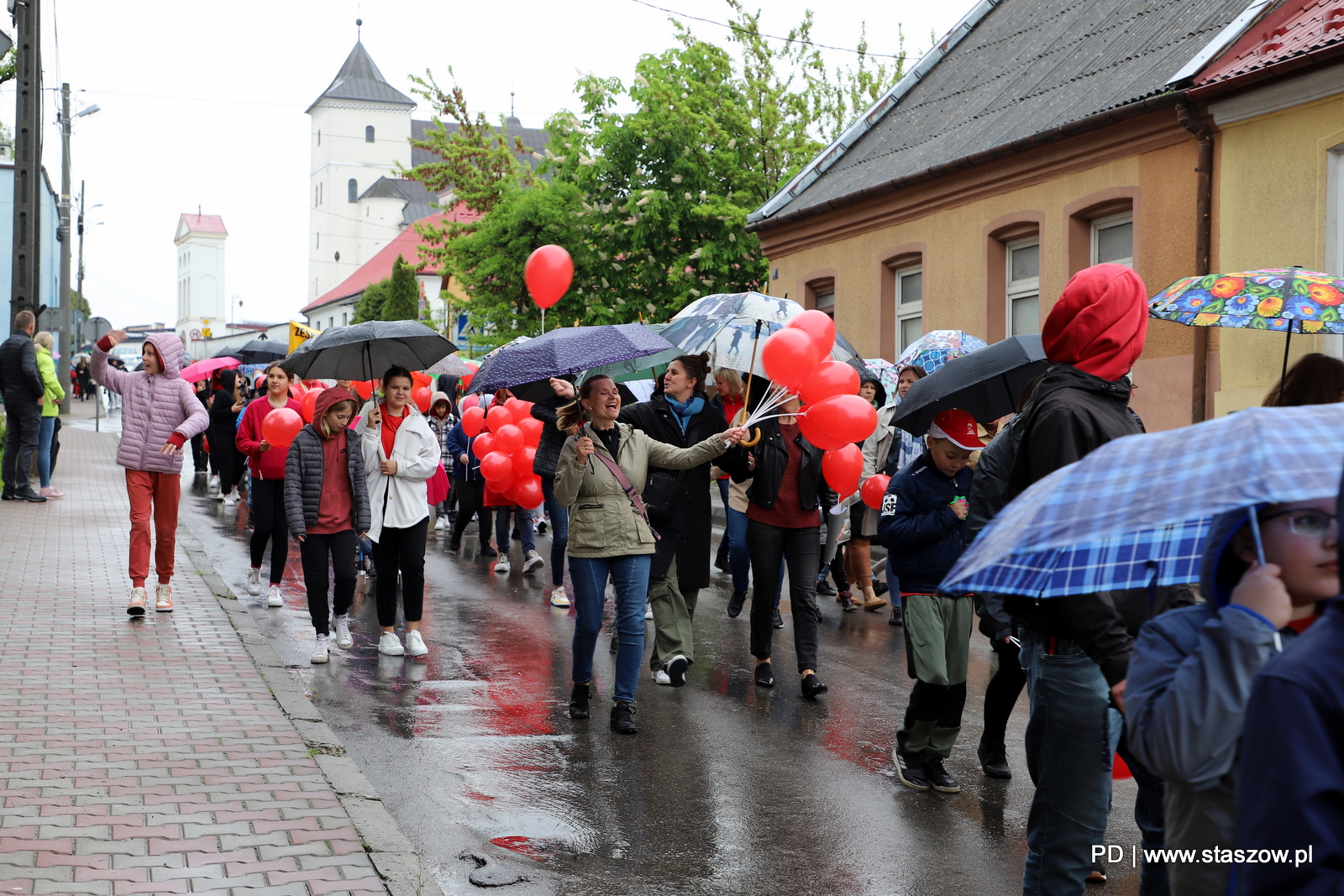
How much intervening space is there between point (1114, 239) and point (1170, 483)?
14257 millimetres

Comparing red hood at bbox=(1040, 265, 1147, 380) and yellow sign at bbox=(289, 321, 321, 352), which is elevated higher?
yellow sign at bbox=(289, 321, 321, 352)

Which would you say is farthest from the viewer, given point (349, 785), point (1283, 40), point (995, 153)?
point (995, 153)

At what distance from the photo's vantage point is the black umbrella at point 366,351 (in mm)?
9828

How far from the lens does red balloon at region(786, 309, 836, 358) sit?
7.62 metres

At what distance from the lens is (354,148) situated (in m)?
112

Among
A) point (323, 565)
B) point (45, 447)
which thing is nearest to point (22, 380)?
point (45, 447)

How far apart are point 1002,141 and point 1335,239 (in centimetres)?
518

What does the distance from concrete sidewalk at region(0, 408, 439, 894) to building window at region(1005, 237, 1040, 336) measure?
10.6 meters

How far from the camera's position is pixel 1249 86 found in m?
13.1

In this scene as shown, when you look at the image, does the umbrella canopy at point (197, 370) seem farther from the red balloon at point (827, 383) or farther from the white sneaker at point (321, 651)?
the red balloon at point (827, 383)

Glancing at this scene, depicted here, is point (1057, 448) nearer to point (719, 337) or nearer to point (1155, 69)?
point (719, 337)

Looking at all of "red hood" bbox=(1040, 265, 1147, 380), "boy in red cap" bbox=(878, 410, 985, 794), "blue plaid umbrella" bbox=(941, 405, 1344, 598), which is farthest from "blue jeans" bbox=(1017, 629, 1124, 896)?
"boy in red cap" bbox=(878, 410, 985, 794)

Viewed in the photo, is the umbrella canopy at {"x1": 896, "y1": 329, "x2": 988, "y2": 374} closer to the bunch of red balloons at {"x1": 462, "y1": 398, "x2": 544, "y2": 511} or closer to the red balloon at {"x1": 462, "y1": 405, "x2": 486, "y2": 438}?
the bunch of red balloons at {"x1": 462, "y1": 398, "x2": 544, "y2": 511}

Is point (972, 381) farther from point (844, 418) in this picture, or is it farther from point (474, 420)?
point (474, 420)
